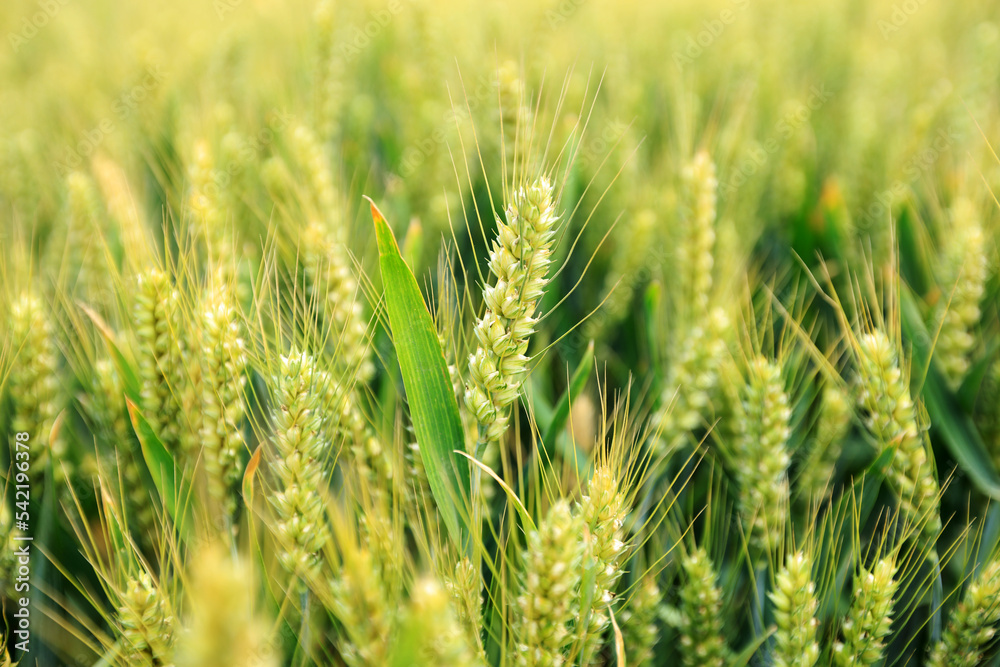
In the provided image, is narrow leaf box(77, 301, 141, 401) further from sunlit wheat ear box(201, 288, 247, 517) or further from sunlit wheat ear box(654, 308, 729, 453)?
sunlit wheat ear box(654, 308, 729, 453)

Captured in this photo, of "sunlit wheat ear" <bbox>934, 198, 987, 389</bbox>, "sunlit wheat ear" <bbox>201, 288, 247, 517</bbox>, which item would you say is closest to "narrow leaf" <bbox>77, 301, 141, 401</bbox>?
"sunlit wheat ear" <bbox>201, 288, 247, 517</bbox>

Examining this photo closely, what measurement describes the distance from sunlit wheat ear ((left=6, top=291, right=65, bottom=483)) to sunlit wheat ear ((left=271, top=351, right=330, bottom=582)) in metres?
0.38

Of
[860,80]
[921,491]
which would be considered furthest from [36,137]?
[860,80]

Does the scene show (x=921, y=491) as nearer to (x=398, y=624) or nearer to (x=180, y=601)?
(x=398, y=624)

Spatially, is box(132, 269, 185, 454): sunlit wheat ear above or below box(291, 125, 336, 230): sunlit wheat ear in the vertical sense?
below

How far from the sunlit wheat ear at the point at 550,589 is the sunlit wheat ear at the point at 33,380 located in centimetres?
61

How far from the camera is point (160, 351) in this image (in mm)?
700

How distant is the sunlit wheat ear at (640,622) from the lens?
0.67 meters

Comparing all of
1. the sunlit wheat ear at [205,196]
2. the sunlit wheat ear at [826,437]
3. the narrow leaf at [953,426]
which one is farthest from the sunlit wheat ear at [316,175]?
the narrow leaf at [953,426]

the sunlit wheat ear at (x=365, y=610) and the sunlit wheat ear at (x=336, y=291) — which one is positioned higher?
the sunlit wheat ear at (x=336, y=291)

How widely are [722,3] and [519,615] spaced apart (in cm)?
253

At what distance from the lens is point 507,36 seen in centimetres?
152

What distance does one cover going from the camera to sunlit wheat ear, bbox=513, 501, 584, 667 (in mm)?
475

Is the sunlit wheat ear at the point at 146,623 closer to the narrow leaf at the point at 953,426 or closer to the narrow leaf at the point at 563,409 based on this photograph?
the narrow leaf at the point at 563,409
